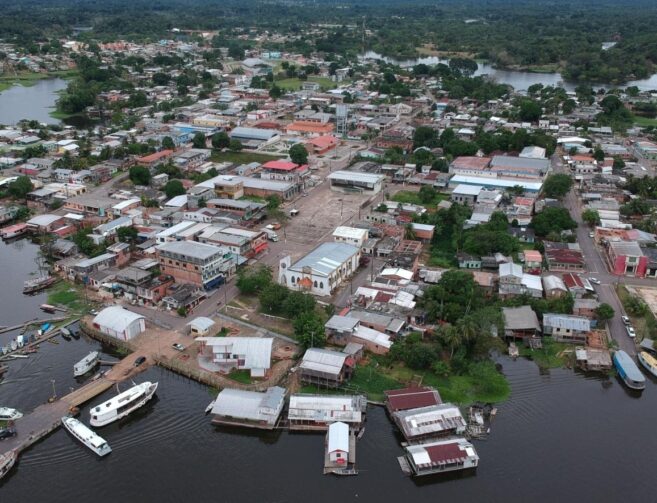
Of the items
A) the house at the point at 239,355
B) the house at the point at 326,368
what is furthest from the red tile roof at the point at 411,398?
the house at the point at 239,355

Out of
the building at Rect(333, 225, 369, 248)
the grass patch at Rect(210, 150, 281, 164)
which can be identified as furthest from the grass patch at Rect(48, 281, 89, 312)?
the grass patch at Rect(210, 150, 281, 164)

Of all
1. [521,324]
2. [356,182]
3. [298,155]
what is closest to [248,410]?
[521,324]

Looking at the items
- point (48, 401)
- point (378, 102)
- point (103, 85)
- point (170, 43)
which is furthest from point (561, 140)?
point (170, 43)

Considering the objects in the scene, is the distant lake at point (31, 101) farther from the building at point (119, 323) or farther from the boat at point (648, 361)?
the boat at point (648, 361)

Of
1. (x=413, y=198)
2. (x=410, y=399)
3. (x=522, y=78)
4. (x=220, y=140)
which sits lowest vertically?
(x=220, y=140)

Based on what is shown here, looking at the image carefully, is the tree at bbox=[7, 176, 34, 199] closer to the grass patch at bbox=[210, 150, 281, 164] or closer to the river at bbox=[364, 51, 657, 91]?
the grass patch at bbox=[210, 150, 281, 164]

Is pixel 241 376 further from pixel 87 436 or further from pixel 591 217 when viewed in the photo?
pixel 591 217
